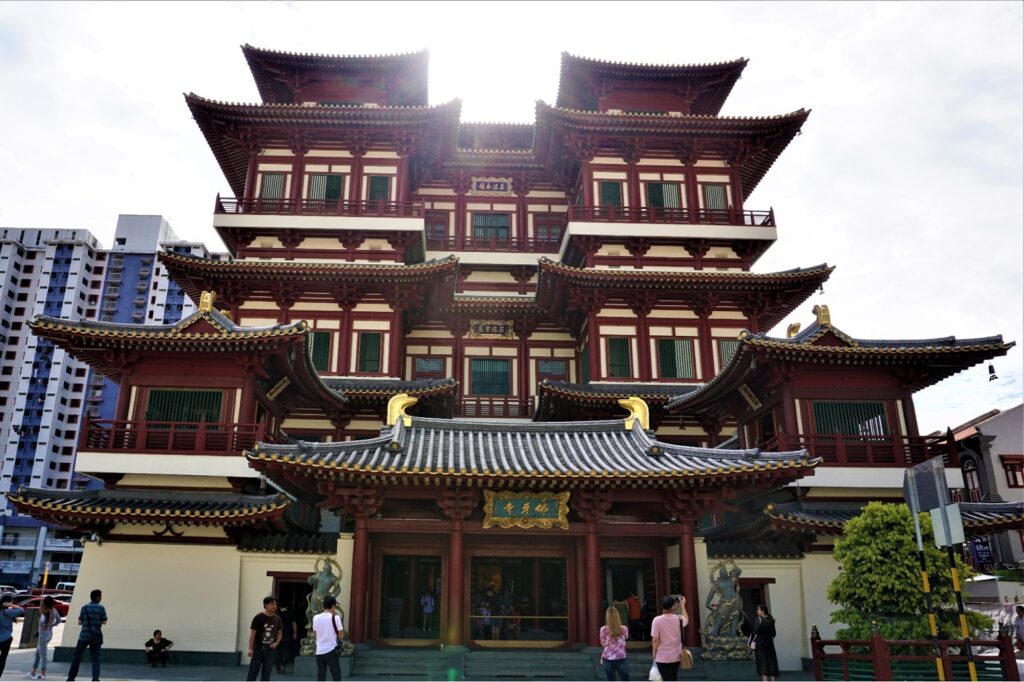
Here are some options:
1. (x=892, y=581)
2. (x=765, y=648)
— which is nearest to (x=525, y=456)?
(x=765, y=648)

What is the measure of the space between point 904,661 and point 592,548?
7.22 metres

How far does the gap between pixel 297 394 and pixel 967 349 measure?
23139 millimetres

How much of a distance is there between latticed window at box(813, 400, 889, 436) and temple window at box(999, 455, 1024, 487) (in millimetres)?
29988

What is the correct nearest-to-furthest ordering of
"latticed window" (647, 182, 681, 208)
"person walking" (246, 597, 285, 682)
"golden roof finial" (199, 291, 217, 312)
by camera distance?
"person walking" (246, 597, 285, 682) → "golden roof finial" (199, 291, 217, 312) → "latticed window" (647, 182, 681, 208)

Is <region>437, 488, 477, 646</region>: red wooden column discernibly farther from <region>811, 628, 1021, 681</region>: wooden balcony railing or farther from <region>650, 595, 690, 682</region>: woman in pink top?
<region>811, 628, 1021, 681</region>: wooden balcony railing

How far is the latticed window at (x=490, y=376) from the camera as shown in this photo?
34594 millimetres

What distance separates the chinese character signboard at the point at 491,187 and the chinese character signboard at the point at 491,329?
8268mm

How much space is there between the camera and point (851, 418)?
24.6 m

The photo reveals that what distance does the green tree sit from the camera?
1513 centimetres

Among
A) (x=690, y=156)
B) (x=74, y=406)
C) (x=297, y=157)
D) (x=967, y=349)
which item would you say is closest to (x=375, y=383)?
(x=297, y=157)

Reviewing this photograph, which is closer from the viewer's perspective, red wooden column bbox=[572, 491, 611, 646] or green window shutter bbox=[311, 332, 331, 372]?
red wooden column bbox=[572, 491, 611, 646]

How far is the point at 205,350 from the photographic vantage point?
22.3 m

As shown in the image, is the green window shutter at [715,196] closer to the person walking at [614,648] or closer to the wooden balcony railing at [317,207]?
the wooden balcony railing at [317,207]

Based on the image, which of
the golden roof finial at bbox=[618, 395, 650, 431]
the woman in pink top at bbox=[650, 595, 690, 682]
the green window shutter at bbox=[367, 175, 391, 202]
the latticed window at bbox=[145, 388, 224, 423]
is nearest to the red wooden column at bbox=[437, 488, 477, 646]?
the golden roof finial at bbox=[618, 395, 650, 431]
